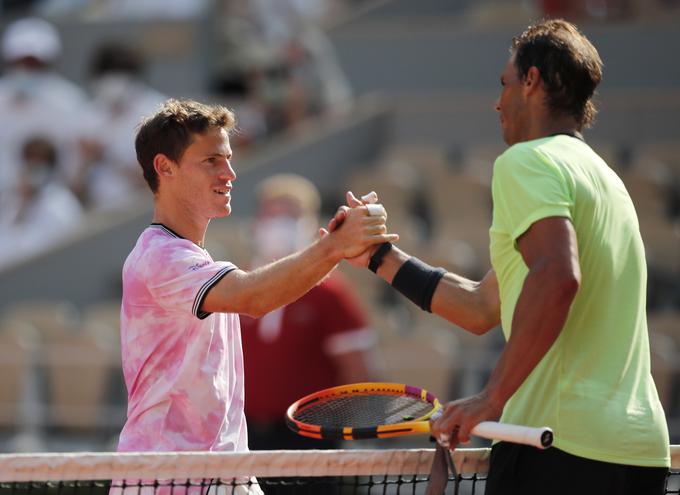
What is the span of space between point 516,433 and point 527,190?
2.02 feet

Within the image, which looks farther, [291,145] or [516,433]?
[291,145]

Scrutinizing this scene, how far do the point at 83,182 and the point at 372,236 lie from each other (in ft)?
26.5

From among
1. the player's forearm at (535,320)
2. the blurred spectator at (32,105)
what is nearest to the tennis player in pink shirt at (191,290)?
the player's forearm at (535,320)

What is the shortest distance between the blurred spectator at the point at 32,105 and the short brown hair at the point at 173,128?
769cm

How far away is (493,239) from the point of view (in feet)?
11.6

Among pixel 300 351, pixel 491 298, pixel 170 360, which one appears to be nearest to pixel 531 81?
pixel 491 298

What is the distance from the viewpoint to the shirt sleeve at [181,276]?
3631 mm

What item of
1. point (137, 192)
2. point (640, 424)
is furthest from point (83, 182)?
point (640, 424)

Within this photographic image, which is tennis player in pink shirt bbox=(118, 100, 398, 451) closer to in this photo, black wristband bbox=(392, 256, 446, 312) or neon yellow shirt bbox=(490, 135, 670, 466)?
black wristband bbox=(392, 256, 446, 312)

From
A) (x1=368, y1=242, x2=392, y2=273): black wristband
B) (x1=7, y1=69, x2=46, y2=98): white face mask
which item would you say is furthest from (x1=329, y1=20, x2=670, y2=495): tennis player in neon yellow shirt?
(x1=7, y1=69, x2=46, y2=98): white face mask

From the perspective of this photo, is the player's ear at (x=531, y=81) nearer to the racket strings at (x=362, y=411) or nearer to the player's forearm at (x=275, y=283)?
the player's forearm at (x=275, y=283)

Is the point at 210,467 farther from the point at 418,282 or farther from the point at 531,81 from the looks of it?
the point at 531,81

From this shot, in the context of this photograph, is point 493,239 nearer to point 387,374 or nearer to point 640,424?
point 640,424

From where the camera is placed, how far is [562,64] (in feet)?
11.4
